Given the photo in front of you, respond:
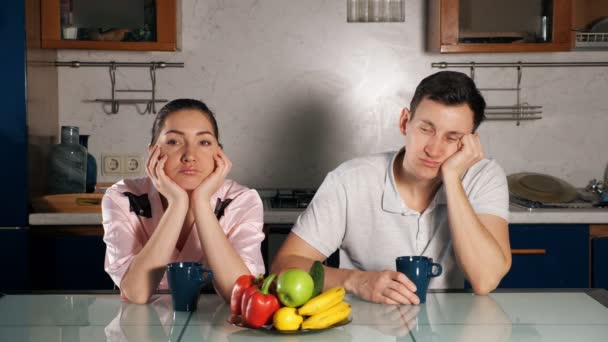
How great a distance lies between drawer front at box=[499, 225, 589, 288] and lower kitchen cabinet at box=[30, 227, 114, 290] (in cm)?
154

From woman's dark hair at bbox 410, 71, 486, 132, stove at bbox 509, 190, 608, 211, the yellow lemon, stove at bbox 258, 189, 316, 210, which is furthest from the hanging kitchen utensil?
the yellow lemon

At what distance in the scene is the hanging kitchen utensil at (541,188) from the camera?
3.51 meters

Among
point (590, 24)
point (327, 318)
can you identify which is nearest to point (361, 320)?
point (327, 318)

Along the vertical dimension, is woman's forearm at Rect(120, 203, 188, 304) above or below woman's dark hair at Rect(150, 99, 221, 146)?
below

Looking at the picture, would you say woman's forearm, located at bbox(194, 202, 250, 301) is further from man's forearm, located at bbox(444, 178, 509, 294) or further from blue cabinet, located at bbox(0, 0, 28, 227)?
blue cabinet, located at bbox(0, 0, 28, 227)

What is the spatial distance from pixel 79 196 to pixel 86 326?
170 cm

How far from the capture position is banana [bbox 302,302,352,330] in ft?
5.17

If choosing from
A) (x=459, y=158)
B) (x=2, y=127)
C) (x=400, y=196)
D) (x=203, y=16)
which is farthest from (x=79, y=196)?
(x=459, y=158)

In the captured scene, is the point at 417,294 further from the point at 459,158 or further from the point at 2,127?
the point at 2,127

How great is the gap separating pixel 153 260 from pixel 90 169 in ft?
5.64

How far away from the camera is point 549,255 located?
3182mm

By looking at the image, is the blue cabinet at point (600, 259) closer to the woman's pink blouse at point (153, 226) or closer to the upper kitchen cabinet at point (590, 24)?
the upper kitchen cabinet at point (590, 24)

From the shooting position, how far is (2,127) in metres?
3.29

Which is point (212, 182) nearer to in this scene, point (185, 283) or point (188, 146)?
point (188, 146)
